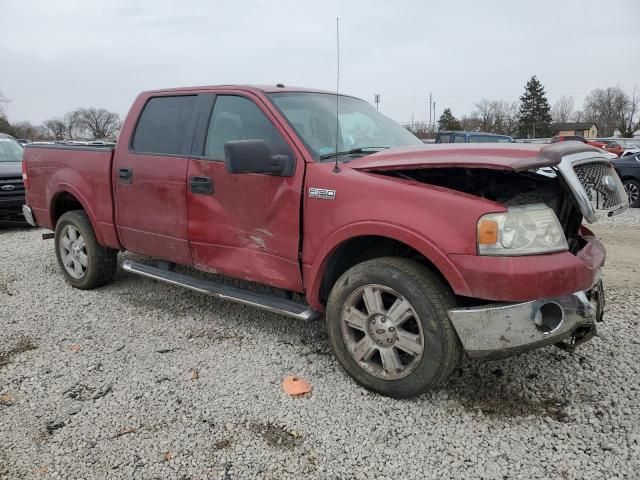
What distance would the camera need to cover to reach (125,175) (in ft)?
14.6

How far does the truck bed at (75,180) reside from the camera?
4.70m

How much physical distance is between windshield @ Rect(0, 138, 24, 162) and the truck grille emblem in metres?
9.03

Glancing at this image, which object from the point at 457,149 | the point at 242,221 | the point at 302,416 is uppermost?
the point at 457,149

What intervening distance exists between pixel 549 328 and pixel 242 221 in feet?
6.74

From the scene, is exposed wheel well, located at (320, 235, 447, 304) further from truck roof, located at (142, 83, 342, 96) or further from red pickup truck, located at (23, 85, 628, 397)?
truck roof, located at (142, 83, 342, 96)

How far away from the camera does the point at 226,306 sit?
469cm

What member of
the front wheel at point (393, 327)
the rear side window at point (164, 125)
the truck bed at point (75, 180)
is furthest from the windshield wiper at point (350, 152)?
the truck bed at point (75, 180)

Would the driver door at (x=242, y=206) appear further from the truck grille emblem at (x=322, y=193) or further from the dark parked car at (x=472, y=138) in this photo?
the dark parked car at (x=472, y=138)

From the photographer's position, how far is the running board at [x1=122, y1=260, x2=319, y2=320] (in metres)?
3.46

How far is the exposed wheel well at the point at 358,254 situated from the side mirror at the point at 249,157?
27.0 inches

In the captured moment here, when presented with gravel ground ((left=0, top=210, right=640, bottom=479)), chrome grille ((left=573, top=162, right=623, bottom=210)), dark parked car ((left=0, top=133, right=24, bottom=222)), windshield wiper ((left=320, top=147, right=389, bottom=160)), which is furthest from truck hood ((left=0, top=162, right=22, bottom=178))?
chrome grille ((left=573, top=162, right=623, bottom=210))

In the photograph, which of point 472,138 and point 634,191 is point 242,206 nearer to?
point 634,191

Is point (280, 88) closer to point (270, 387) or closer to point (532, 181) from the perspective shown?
point (532, 181)

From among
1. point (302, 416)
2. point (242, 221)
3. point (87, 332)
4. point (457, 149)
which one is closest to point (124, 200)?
point (87, 332)
